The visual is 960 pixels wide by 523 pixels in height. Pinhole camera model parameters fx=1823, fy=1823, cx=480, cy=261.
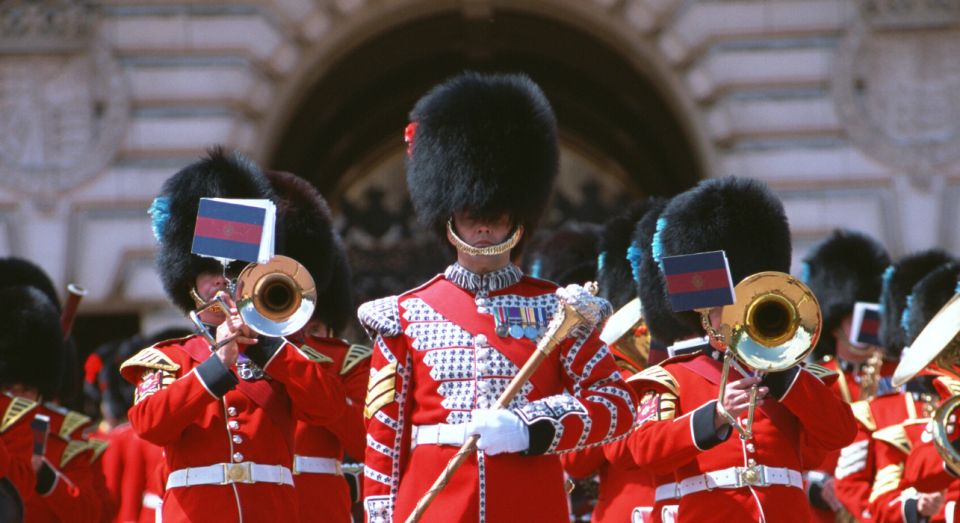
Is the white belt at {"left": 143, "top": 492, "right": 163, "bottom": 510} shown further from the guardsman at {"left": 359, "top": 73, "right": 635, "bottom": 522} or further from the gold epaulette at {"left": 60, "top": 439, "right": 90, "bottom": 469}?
the guardsman at {"left": 359, "top": 73, "right": 635, "bottom": 522}

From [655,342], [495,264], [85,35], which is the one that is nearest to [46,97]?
[85,35]

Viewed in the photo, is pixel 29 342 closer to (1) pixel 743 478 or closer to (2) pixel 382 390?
(2) pixel 382 390

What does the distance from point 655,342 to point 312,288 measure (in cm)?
145

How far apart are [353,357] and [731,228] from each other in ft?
4.12

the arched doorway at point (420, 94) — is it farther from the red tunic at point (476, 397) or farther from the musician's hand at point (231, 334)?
the red tunic at point (476, 397)

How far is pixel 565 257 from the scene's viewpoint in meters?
7.98

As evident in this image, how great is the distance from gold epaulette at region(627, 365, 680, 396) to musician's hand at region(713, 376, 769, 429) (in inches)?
11.6

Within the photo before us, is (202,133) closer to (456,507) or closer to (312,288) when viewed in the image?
(312,288)

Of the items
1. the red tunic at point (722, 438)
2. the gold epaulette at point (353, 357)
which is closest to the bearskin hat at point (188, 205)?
the gold epaulette at point (353, 357)

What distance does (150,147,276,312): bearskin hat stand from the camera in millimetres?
5391

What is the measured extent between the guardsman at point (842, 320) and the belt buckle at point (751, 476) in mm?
1995

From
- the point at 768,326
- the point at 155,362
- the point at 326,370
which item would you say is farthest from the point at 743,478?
the point at 155,362

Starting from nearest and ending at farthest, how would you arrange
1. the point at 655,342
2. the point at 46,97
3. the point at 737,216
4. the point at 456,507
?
the point at 456,507 < the point at 737,216 < the point at 655,342 < the point at 46,97

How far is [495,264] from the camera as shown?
449 centimetres
